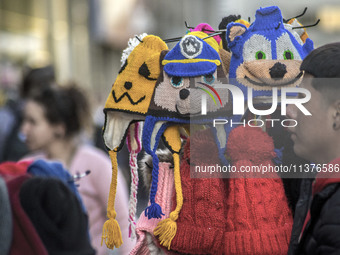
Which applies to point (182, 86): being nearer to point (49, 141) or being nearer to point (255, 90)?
point (255, 90)

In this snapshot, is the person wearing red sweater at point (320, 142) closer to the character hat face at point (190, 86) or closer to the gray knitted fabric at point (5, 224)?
the character hat face at point (190, 86)

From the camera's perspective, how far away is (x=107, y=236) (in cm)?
169

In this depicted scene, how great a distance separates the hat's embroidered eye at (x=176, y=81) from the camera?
1.63 meters

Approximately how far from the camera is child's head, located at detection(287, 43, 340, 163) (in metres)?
1.47

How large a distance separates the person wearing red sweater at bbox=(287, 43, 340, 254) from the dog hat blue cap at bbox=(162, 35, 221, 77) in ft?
0.96

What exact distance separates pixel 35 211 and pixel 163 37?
0.96 m

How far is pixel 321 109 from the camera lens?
1507 mm

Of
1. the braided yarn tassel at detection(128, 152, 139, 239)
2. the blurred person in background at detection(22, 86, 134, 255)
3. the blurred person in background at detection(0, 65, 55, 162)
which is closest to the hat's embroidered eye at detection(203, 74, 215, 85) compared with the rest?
the braided yarn tassel at detection(128, 152, 139, 239)

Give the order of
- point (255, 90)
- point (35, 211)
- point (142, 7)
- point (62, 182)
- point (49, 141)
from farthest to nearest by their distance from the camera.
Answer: point (142, 7) < point (49, 141) < point (62, 182) < point (35, 211) < point (255, 90)

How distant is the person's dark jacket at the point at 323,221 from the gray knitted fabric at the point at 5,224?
1204mm

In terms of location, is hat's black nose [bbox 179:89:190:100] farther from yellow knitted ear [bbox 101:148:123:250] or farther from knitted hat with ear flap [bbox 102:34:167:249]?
yellow knitted ear [bbox 101:148:123:250]

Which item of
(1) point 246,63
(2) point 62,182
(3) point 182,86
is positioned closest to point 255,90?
(1) point 246,63

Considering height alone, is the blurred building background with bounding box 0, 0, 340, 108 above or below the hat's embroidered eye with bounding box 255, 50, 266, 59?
above

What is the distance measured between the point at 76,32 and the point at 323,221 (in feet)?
39.8
